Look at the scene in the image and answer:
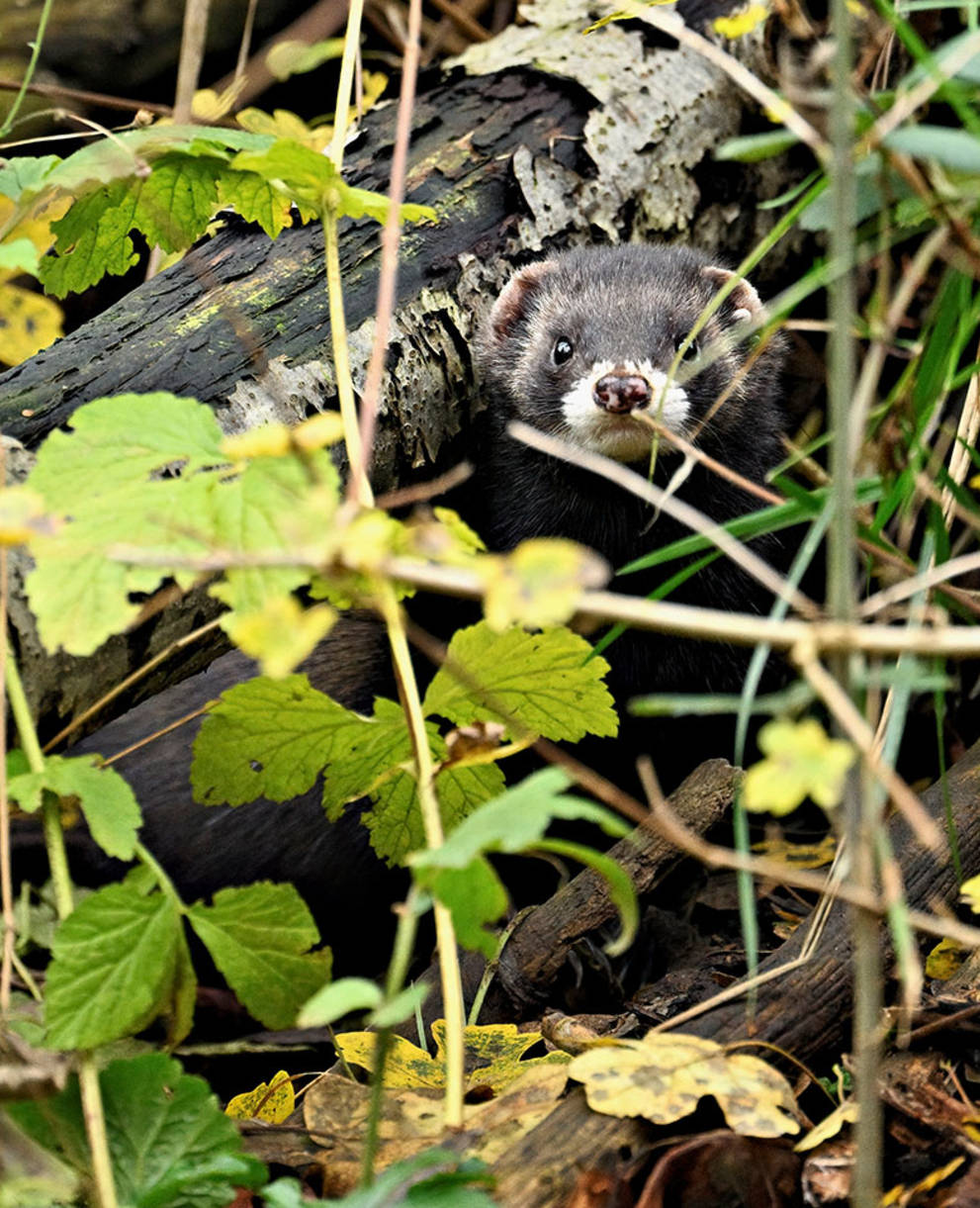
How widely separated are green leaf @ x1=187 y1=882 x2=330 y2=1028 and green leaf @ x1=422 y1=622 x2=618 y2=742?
0.31 m

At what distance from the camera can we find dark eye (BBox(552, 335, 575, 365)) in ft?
10.7

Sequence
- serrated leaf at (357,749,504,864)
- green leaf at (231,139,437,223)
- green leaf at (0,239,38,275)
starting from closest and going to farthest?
green leaf at (0,239,38,275) → green leaf at (231,139,437,223) → serrated leaf at (357,749,504,864)

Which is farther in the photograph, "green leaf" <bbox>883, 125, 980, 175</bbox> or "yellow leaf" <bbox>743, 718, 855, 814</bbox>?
"green leaf" <bbox>883, 125, 980, 175</bbox>

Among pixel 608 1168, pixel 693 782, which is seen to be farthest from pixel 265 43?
pixel 608 1168

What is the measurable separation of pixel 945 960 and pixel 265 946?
101 centimetres

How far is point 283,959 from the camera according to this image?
1.65 meters

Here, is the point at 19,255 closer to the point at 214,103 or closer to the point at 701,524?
the point at 701,524

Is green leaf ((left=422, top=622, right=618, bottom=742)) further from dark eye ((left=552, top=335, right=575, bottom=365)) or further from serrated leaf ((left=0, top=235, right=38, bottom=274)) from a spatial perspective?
dark eye ((left=552, top=335, right=575, bottom=365))

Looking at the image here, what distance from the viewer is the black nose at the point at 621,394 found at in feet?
8.75

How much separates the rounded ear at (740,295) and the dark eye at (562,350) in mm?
340

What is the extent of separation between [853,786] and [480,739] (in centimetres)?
47

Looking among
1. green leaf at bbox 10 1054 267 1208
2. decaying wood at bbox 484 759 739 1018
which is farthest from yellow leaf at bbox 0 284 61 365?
green leaf at bbox 10 1054 267 1208

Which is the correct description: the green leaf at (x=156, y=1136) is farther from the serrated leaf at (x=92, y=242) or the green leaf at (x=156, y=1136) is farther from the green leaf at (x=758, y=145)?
the serrated leaf at (x=92, y=242)

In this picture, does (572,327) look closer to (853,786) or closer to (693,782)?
(693,782)
